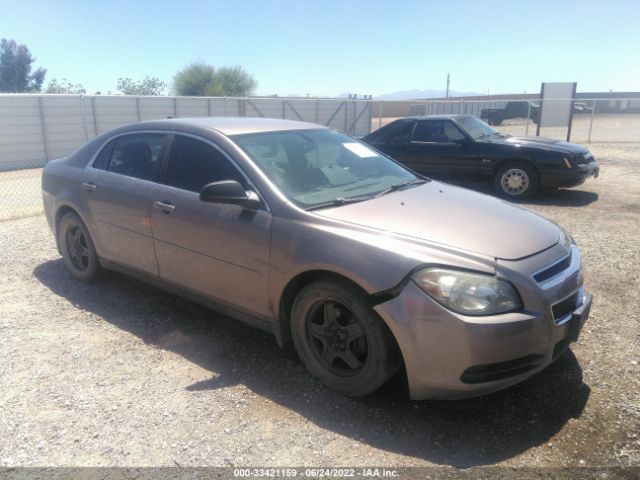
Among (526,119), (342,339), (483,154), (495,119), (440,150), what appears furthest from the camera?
(495,119)

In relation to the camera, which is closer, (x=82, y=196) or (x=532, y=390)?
(x=532, y=390)

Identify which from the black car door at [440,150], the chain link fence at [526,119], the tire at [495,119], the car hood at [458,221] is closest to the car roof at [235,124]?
the car hood at [458,221]

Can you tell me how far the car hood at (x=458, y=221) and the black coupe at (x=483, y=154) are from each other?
5.71 m

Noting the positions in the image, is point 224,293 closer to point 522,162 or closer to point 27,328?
point 27,328

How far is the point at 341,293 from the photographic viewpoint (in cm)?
294

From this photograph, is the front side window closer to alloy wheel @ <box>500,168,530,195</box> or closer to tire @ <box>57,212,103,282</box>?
alloy wheel @ <box>500,168,530,195</box>

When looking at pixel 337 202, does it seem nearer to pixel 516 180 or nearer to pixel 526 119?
pixel 516 180

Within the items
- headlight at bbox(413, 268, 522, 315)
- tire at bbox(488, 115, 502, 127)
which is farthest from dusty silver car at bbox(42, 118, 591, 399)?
tire at bbox(488, 115, 502, 127)

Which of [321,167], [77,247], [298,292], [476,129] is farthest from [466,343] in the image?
[476,129]

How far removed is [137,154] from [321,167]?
170 cm

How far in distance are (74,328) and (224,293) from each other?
4.79 ft

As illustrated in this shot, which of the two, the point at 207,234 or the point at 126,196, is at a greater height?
the point at 126,196

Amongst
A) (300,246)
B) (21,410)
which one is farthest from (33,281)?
(300,246)

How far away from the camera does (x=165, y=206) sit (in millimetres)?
3920
